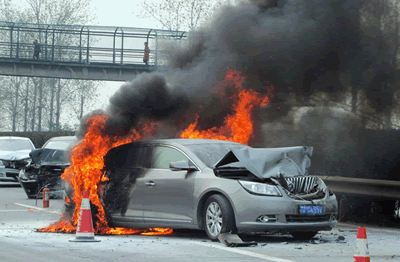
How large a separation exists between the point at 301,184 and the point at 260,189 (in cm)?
75

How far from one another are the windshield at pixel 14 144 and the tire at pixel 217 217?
18.0 m

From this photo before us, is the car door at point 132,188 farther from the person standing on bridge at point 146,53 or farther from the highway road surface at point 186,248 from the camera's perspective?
the person standing on bridge at point 146,53

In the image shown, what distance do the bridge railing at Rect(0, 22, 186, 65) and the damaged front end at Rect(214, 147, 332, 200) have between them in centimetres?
2815

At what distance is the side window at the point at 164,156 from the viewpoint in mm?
11867

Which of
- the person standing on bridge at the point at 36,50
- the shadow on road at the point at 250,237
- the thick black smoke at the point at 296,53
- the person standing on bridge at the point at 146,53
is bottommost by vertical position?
the shadow on road at the point at 250,237

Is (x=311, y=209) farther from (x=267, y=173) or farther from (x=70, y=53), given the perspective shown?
(x=70, y=53)

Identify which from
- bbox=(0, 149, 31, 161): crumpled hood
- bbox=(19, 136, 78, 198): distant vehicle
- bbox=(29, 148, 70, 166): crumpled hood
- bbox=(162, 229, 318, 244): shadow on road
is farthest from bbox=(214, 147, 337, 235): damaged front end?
bbox=(0, 149, 31, 161): crumpled hood

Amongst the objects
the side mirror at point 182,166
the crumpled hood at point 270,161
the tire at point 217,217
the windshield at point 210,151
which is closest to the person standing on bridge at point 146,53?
the windshield at point 210,151

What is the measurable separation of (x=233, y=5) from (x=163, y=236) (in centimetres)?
606

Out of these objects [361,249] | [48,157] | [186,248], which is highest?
[48,157]

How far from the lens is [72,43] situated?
46.5m

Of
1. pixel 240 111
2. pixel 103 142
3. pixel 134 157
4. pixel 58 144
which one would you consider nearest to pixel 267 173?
pixel 134 157

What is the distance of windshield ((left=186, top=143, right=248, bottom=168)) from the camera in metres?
11.6

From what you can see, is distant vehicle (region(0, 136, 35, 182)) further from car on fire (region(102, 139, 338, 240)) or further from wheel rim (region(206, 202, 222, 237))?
wheel rim (region(206, 202, 222, 237))
